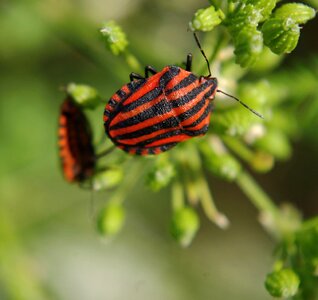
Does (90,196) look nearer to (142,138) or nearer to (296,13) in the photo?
(142,138)

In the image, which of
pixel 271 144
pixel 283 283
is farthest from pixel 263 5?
pixel 283 283

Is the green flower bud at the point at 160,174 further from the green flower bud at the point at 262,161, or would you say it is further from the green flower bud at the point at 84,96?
the green flower bud at the point at 262,161

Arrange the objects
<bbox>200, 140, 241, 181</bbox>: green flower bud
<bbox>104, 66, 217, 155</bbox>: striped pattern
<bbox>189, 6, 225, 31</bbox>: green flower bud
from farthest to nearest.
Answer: <bbox>200, 140, 241, 181</bbox>: green flower bud
<bbox>104, 66, 217, 155</bbox>: striped pattern
<bbox>189, 6, 225, 31</bbox>: green flower bud

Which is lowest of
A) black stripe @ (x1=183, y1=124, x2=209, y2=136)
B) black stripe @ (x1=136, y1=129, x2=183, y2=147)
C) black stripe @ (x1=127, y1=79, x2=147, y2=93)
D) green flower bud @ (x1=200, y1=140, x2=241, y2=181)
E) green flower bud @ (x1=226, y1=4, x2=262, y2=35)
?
green flower bud @ (x1=200, y1=140, x2=241, y2=181)

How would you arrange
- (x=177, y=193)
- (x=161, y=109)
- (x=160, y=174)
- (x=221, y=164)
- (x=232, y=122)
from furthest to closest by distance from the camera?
1. (x=177, y=193)
2. (x=221, y=164)
3. (x=160, y=174)
4. (x=232, y=122)
5. (x=161, y=109)

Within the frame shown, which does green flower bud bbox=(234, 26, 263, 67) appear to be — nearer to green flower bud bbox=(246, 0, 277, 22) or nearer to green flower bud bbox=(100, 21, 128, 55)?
green flower bud bbox=(246, 0, 277, 22)

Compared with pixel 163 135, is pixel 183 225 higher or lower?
lower

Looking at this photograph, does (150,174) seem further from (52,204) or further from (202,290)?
(202,290)

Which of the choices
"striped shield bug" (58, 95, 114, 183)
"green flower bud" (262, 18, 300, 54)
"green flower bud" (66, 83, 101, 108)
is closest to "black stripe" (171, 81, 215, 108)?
"green flower bud" (262, 18, 300, 54)
